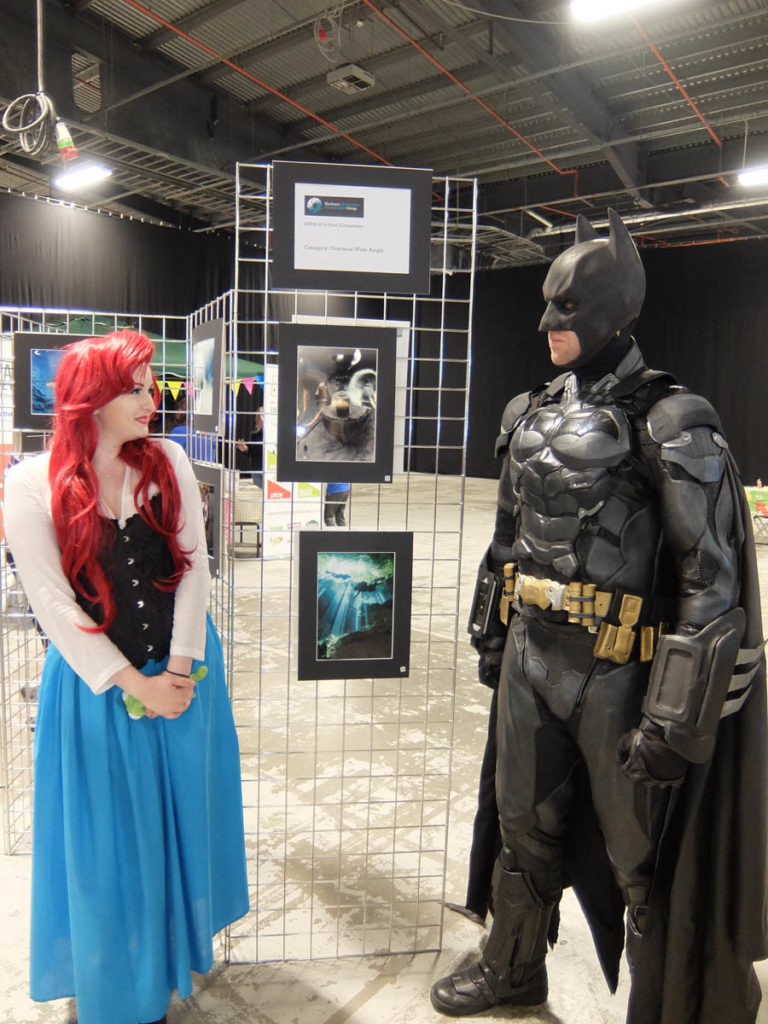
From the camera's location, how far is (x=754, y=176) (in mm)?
→ 8016

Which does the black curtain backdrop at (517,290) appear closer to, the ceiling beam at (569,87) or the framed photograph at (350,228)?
the ceiling beam at (569,87)

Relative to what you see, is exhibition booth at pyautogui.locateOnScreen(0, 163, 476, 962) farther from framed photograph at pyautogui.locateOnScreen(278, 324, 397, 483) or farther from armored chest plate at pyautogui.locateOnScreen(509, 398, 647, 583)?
armored chest plate at pyautogui.locateOnScreen(509, 398, 647, 583)

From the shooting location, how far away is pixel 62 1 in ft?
20.7

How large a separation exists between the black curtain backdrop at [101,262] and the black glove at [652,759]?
1078 centimetres

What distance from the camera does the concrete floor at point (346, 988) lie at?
1729 millimetres

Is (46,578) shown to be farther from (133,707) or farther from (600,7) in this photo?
(600,7)

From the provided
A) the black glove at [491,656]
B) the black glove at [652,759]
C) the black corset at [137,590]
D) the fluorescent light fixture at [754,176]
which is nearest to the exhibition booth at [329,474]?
the black glove at [491,656]

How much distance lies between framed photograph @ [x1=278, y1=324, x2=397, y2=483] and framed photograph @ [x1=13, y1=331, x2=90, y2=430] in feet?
2.98

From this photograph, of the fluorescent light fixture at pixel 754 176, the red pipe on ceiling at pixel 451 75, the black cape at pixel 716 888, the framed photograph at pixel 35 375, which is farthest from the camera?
the fluorescent light fixture at pixel 754 176

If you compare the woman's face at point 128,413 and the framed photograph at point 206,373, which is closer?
the woman's face at point 128,413

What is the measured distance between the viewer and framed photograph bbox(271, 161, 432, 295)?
1.61m

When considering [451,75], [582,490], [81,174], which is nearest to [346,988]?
[582,490]

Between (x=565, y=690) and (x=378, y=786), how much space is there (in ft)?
5.25

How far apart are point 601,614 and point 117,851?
1.08m
